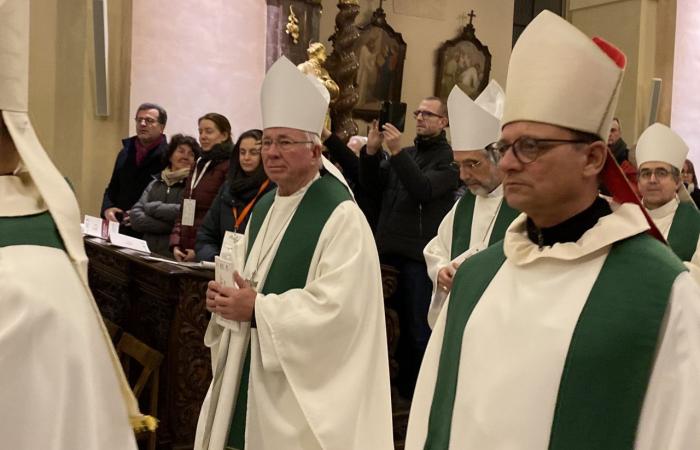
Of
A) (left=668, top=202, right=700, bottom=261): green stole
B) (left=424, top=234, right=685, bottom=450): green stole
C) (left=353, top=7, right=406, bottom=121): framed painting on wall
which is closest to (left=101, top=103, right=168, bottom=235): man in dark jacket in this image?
(left=668, top=202, right=700, bottom=261): green stole

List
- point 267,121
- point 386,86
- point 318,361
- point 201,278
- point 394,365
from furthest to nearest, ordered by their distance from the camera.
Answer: point 386,86
point 394,365
point 201,278
point 267,121
point 318,361

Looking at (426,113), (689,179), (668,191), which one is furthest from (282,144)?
(689,179)

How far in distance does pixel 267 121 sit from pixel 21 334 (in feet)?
6.11

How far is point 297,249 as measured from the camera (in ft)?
12.5

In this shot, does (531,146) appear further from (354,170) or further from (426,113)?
(354,170)

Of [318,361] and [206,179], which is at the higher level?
[206,179]

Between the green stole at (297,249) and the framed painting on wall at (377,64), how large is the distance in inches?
318

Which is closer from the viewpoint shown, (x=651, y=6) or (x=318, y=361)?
(x=318, y=361)

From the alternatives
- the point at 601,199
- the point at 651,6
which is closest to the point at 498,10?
the point at 651,6

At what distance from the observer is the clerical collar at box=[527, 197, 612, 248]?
2076 millimetres

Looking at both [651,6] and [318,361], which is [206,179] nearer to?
[318,361]

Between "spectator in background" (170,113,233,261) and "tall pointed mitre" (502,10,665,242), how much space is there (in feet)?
12.9

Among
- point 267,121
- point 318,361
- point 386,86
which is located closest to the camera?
point 318,361

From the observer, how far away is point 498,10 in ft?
44.5
